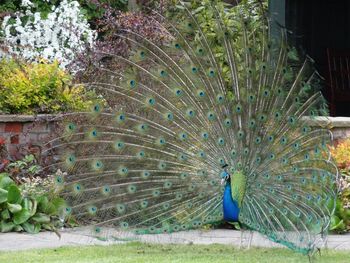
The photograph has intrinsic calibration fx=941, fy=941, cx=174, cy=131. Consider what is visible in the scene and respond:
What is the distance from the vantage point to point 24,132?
35.4 ft

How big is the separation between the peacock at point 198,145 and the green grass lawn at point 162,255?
9.5 inches

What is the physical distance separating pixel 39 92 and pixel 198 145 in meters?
3.42

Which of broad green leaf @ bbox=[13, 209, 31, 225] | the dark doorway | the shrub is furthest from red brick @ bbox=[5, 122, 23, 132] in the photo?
the dark doorway

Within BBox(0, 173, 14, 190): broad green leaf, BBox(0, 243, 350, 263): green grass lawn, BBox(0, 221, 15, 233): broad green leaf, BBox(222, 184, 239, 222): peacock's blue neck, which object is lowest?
BBox(0, 243, 350, 263): green grass lawn

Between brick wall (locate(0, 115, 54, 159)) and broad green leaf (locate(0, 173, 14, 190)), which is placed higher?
brick wall (locate(0, 115, 54, 159))

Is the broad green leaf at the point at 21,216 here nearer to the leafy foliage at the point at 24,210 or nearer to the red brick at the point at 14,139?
the leafy foliage at the point at 24,210

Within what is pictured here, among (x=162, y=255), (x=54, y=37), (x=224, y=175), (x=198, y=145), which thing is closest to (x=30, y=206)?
(x=162, y=255)

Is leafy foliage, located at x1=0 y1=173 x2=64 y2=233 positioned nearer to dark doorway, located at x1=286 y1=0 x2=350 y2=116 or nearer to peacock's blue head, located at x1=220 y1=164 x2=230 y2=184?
peacock's blue head, located at x1=220 y1=164 x2=230 y2=184

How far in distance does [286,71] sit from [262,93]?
0.39 m

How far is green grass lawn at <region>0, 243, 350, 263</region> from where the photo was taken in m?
7.76

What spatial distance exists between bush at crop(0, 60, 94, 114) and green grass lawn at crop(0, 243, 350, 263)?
2.90 m

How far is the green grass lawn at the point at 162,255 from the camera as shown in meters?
7.76

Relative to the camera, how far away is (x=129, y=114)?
8.34 metres

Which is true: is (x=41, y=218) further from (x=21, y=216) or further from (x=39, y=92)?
(x=39, y=92)
